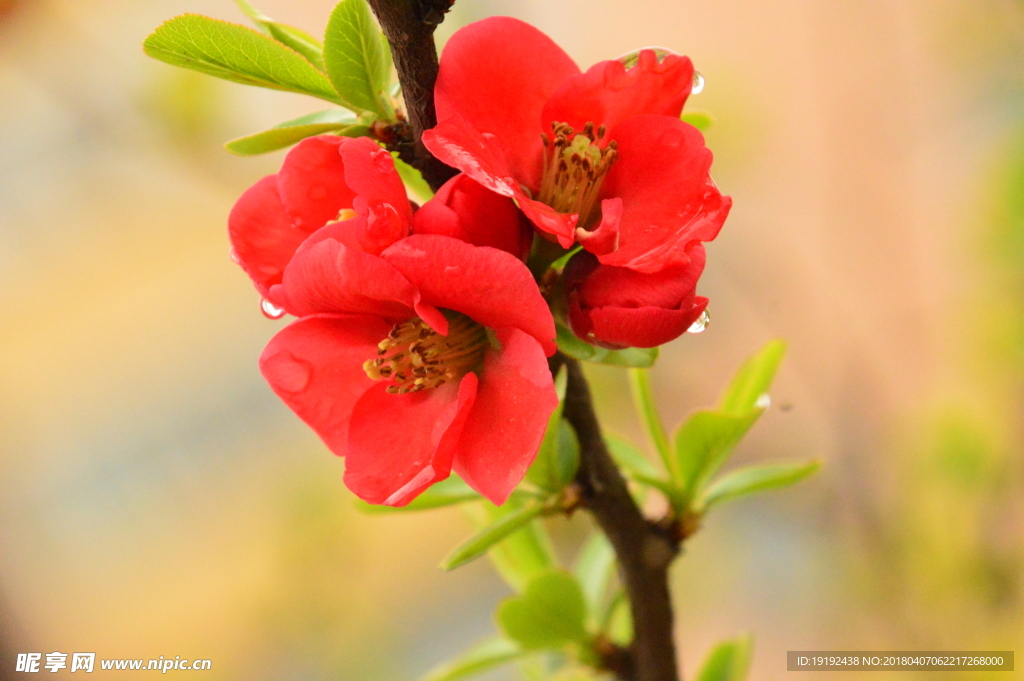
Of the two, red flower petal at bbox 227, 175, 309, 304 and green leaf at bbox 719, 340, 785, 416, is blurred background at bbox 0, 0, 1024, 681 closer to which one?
green leaf at bbox 719, 340, 785, 416

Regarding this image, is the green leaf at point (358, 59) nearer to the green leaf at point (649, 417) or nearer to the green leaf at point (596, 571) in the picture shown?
the green leaf at point (649, 417)

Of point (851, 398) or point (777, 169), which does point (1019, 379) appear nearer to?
point (851, 398)

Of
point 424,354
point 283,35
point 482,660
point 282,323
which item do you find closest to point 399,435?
point 424,354

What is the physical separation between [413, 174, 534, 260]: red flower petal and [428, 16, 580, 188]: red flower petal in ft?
0.14

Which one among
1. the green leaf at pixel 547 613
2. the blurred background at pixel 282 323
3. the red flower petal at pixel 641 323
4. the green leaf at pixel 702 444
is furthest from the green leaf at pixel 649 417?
the blurred background at pixel 282 323

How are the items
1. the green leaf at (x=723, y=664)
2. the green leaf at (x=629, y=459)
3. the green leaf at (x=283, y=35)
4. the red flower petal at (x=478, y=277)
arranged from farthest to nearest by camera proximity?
the green leaf at (x=723, y=664) → the green leaf at (x=629, y=459) → the green leaf at (x=283, y=35) → the red flower petal at (x=478, y=277)

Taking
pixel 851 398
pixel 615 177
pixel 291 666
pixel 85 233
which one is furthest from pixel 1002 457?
pixel 85 233

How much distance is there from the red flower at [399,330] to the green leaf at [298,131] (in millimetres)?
23

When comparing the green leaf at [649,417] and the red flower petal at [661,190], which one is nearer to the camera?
the red flower petal at [661,190]

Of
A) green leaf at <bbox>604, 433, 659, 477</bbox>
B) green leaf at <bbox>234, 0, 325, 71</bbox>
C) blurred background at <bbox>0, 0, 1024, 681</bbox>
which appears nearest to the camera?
green leaf at <bbox>234, 0, 325, 71</bbox>

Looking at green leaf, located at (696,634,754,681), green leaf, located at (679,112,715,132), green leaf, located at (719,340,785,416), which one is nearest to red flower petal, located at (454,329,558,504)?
green leaf, located at (679,112,715,132)

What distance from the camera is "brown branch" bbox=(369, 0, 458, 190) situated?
351mm

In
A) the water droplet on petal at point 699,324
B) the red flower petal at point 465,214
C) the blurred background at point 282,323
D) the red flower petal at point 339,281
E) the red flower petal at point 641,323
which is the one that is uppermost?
the red flower petal at point 465,214

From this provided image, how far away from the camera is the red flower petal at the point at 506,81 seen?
0.37 metres
